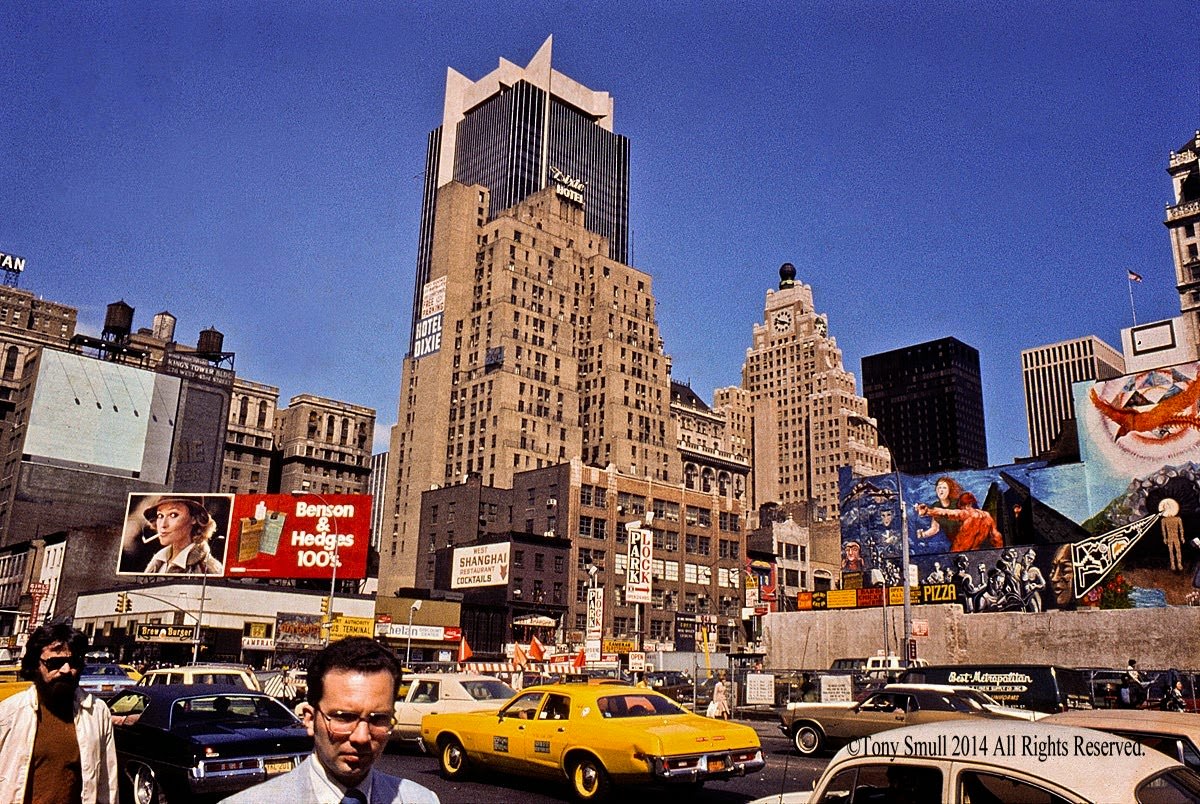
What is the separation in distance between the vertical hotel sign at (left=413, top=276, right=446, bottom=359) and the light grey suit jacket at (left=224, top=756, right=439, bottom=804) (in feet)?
429

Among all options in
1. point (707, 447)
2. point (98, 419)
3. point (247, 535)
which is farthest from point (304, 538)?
point (707, 447)

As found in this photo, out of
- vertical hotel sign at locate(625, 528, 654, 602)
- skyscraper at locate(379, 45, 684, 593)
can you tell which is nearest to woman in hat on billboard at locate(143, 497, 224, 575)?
vertical hotel sign at locate(625, 528, 654, 602)

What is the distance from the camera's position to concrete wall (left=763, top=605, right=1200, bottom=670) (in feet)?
169

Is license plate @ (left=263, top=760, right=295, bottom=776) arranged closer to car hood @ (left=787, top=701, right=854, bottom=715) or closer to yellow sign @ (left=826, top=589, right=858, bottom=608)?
car hood @ (left=787, top=701, right=854, bottom=715)

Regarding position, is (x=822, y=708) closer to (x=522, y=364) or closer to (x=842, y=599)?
(x=842, y=599)

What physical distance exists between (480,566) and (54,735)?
85.9 meters

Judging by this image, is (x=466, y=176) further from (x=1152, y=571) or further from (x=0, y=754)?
(x=0, y=754)

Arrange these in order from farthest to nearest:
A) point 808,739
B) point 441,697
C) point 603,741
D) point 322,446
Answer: point 322,446 < point 808,739 < point 441,697 < point 603,741

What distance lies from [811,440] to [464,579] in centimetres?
10700

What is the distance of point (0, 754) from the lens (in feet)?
20.0

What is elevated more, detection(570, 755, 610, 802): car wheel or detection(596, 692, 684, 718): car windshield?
detection(596, 692, 684, 718): car windshield

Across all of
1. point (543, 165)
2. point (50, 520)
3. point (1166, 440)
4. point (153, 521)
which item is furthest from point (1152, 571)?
point (543, 165)

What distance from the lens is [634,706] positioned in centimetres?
1427

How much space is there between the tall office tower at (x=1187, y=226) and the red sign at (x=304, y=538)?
4587 inches
